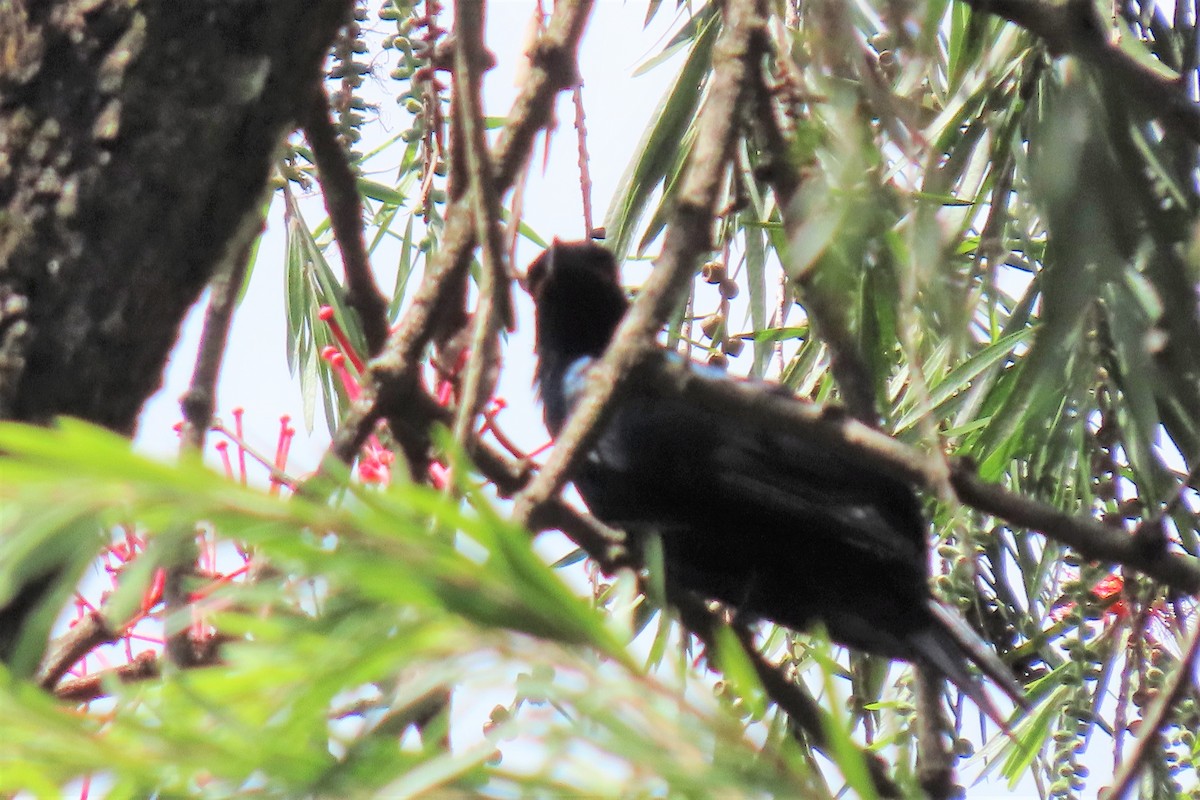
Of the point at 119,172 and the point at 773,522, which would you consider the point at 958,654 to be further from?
the point at 119,172

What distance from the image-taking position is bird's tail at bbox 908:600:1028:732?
7.07 feet

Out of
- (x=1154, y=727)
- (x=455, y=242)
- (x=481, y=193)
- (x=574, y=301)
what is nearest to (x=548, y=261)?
(x=574, y=301)

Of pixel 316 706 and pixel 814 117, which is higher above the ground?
pixel 814 117

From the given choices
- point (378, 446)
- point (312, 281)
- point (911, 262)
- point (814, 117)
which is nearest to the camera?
point (911, 262)

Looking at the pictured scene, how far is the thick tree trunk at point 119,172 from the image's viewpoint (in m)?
→ 1.21

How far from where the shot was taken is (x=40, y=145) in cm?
124

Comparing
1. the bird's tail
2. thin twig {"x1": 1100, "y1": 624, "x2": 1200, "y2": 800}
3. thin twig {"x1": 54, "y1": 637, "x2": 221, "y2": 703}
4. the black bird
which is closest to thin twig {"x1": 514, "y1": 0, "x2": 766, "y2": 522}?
thin twig {"x1": 1100, "y1": 624, "x2": 1200, "y2": 800}

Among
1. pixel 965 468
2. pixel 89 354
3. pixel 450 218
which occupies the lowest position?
pixel 89 354

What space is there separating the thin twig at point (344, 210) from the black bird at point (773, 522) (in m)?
0.72

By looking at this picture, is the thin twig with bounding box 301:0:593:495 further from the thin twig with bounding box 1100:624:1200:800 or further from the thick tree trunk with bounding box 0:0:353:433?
the thin twig with bounding box 1100:624:1200:800

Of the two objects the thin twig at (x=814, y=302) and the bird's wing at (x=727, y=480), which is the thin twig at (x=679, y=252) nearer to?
the thin twig at (x=814, y=302)

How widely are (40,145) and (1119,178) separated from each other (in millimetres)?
948

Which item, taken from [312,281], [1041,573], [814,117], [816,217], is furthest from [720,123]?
[312,281]

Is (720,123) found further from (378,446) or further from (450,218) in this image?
(378,446)
